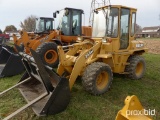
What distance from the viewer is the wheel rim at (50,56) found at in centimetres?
824

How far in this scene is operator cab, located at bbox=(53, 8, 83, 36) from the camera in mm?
9141

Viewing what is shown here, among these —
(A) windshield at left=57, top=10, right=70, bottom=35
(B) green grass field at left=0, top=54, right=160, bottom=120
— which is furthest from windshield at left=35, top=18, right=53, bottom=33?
(B) green grass field at left=0, top=54, right=160, bottom=120

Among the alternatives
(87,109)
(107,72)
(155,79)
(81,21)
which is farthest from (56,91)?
(81,21)

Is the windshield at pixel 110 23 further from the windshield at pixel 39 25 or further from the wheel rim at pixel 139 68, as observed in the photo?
the windshield at pixel 39 25

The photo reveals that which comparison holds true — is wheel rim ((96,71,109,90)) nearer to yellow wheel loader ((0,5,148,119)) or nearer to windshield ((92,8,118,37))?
yellow wheel loader ((0,5,148,119))

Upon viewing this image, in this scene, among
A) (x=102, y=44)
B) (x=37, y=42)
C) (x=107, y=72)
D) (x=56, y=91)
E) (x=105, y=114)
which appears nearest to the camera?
(x=56, y=91)

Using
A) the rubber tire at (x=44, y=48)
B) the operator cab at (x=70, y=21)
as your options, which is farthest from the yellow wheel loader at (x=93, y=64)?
the operator cab at (x=70, y=21)

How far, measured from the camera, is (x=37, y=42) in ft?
29.3

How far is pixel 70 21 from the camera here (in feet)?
29.9

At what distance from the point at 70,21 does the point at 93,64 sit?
4.32 metres

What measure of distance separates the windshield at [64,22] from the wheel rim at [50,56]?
1.36 meters

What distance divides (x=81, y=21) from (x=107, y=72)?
15.1 ft

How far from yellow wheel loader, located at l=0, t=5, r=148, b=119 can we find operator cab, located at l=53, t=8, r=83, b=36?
270 centimetres

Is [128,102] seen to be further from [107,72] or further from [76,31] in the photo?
[76,31]
